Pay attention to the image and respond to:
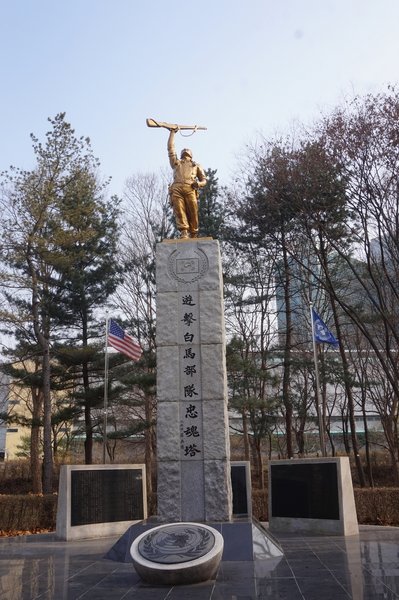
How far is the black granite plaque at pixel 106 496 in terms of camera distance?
10.1 meters

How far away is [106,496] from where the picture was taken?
10.5 m

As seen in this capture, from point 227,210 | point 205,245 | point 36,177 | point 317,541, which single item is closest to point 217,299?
point 205,245

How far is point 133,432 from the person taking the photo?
17.9m

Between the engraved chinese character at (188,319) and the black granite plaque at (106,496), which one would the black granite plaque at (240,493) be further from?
the engraved chinese character at (188,319)

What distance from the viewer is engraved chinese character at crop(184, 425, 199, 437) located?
26.5 feet

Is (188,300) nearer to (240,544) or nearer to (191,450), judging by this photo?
(191,450)

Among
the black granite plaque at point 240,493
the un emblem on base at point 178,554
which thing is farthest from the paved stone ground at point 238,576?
the black granite plaque at point 240,493

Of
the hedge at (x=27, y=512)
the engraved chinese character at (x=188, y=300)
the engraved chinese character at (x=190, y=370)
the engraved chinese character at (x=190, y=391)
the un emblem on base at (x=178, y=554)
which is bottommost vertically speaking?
the hedge at (x=27, y=512)

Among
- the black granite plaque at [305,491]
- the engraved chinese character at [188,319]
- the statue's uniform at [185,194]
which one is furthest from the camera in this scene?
the black granite plaque at [305,491]

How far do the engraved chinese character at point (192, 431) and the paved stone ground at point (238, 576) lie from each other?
1820 millimetres

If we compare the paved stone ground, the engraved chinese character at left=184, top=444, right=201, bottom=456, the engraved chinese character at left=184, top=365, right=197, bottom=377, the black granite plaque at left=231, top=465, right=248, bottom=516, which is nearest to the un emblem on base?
the paved stone ground

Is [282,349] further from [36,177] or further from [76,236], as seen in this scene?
[36,177]

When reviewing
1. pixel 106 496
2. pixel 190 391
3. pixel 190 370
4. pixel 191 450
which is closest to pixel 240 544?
pixel 191 450

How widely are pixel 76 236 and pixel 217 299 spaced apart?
896 cm
